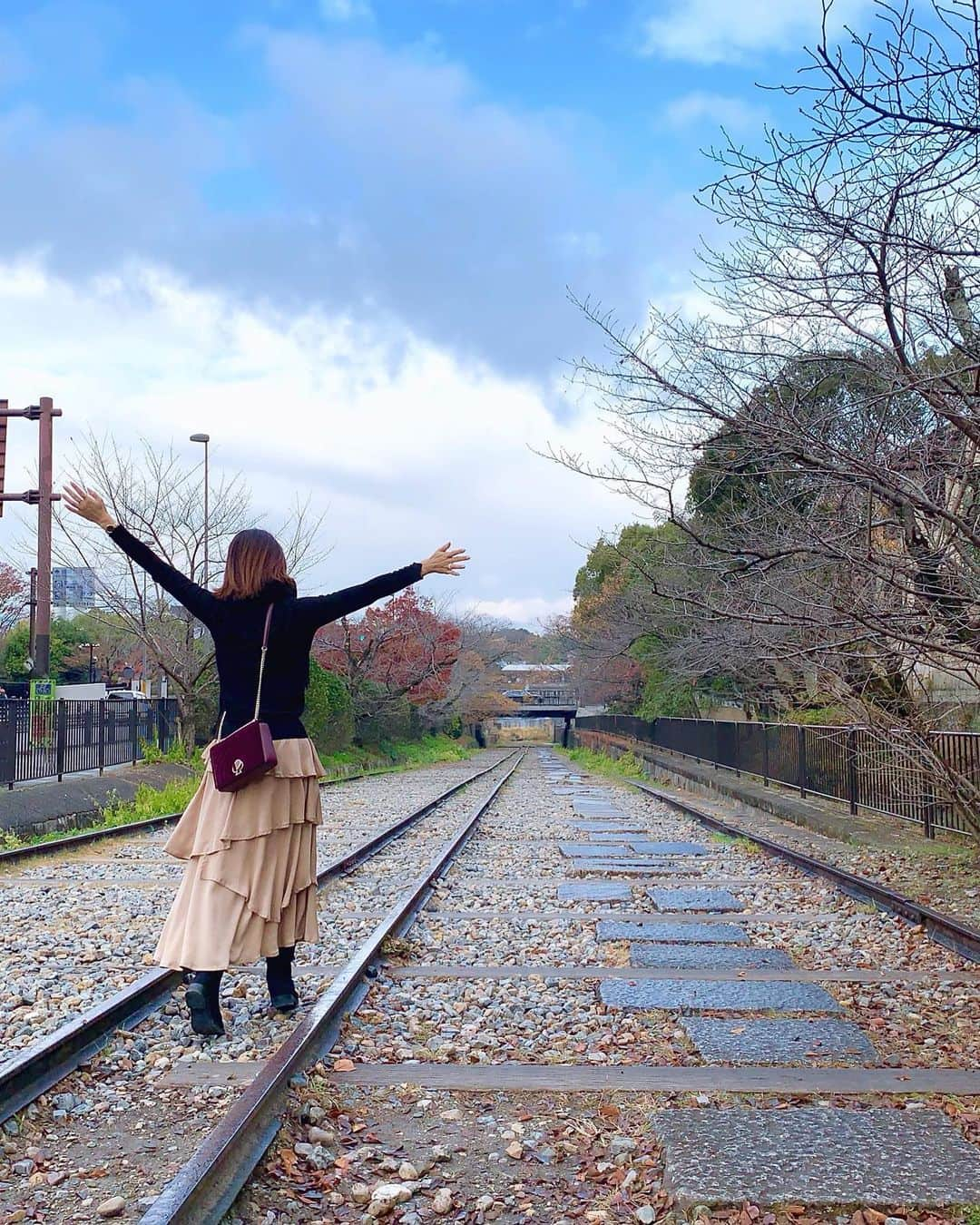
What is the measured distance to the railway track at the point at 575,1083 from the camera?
297 centimetres

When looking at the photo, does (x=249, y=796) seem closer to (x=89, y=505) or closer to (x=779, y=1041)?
(x=89, y=505)

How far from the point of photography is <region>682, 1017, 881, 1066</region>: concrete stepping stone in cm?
422

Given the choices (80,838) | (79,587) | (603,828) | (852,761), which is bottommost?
(603,828)

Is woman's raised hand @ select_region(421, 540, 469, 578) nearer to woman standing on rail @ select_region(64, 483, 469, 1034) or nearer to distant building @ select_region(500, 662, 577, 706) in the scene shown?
woman standing on rail @ select_region(64, 483, 469, 1034)

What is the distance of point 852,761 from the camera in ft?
44.1

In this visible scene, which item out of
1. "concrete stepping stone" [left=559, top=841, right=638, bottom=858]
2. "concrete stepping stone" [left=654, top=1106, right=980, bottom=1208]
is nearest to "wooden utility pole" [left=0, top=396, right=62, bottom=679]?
"concrete stepping stone" [left=559, top=841, right=638, bottom=858]

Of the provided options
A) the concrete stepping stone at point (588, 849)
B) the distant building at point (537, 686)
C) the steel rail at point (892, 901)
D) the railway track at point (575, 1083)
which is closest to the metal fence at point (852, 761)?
the steel rail at point (892, 901)

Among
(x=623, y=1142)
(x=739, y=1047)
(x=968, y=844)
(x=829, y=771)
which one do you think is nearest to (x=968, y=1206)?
(x=623, y=1142)

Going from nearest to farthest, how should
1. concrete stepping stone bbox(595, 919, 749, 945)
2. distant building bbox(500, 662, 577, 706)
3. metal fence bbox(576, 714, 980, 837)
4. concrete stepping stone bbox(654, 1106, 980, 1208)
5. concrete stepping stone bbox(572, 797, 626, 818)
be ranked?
concrete stepping stone bbox(654, 1106, 980, 1208) → concrete stepping stone bbox(595, 919, 749, 945) → metal fence bbox(576, 714, 980, 837) → concrete stepping stone bbox(572, 797, 626, 818) → distant building bbox(500, 662, 577, 706)

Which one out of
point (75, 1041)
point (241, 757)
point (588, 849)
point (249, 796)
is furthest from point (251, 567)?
point (588, 849)

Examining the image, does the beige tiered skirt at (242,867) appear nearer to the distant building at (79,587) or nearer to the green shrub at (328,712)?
the distant building at (79,587)

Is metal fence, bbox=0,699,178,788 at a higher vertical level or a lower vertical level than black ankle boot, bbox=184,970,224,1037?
higher

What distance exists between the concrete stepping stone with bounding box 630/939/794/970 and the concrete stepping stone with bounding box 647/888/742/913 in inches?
52.0

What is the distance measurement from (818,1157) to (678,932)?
11.7ft
